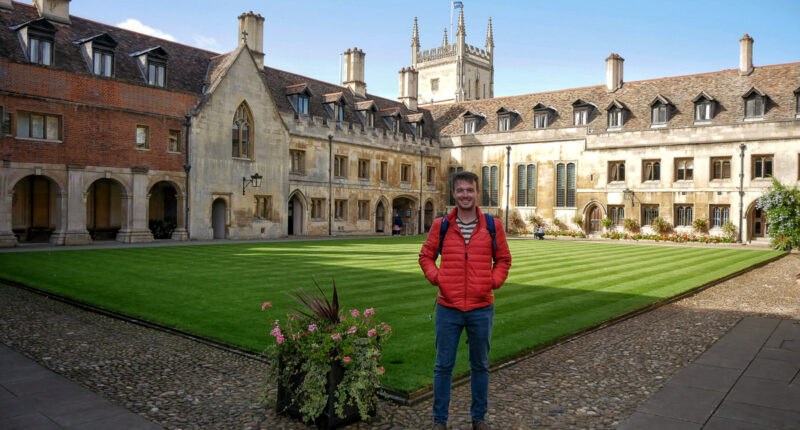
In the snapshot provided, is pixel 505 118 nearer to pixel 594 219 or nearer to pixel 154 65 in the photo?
pixel 594 219

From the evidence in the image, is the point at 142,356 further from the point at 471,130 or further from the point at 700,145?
the point at 471,130

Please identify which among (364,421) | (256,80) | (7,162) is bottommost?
(364,421)

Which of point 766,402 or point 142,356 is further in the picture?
point 142,356

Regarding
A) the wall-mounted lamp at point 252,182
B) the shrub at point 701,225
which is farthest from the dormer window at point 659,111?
the wall-mounted lamp at point 252,182

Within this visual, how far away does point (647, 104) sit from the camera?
36.8m

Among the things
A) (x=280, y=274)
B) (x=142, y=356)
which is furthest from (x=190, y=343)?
(x=280, y=274)

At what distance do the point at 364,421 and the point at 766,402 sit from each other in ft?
13.2

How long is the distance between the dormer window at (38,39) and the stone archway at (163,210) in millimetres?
7447

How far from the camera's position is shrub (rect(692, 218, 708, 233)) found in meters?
33.3

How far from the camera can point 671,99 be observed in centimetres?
3619

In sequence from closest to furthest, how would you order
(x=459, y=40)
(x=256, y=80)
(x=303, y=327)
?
1. (x=303, y=327)
2. (x=256, y=80)
3. (x=459, y=40)

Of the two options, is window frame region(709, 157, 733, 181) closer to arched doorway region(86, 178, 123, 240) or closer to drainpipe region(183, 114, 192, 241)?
drainpipe region(183, 114, 192, 241)

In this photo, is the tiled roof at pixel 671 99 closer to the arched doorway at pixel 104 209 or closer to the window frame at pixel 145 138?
the window frame at pixel 145 138

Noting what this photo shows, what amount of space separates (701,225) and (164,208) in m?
31.4
